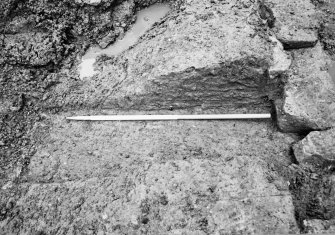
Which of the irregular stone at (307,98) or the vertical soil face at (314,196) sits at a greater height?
the irregular stone at (307,98)

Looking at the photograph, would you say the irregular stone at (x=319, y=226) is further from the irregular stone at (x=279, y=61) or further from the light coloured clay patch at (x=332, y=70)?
the light coloured clay patch at (x=332, y=70)

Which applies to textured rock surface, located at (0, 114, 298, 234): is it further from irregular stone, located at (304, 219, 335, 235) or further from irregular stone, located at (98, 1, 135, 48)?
irregular stone, located at (98, 1, 135, 48)

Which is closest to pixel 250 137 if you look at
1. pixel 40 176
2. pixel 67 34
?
pixel 40 176

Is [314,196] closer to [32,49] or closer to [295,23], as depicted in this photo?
[295,23]

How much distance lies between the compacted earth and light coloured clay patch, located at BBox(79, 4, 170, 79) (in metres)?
0.02

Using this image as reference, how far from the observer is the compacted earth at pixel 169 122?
2.10 m

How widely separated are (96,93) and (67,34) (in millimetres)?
660

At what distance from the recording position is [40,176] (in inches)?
96.2

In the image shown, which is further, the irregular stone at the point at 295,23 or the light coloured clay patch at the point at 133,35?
the light coloured clay patch at the point at 133,35

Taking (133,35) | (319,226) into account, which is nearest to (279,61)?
(319,226)

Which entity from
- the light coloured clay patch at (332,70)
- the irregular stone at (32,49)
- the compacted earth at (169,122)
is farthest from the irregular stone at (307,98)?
the irregular stone at (32,49)

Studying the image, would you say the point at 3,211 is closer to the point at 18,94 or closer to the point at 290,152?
the point at 18,94

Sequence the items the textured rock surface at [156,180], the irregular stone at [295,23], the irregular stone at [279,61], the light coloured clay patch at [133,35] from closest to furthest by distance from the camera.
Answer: the textured rock surface at [156,180], the irregular stone at [279,61], the irregular stone at [295,23], the light coloured clay patch at [133,35]

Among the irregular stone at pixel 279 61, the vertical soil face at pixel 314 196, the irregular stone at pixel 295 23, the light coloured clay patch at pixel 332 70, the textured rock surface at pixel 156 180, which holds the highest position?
the irregular stone at pixel 295 23
